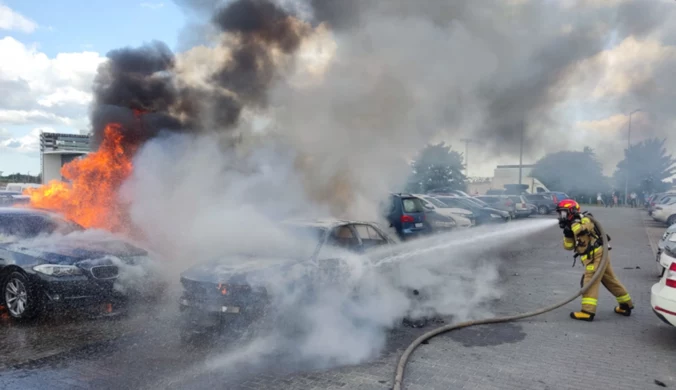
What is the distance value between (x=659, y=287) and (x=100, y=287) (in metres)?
6.62

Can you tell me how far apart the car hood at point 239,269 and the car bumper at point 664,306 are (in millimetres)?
4005

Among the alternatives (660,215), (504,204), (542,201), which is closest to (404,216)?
(504,204)

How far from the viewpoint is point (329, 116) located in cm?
1063

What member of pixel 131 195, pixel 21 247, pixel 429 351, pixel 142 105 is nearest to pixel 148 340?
pixel 21 247

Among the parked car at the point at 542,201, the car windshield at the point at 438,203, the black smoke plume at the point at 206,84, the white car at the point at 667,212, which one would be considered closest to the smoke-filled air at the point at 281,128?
the black smoke plume at the point at 206,84

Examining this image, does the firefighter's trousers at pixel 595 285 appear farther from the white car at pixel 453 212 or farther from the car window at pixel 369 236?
the white car at pixel 453 212

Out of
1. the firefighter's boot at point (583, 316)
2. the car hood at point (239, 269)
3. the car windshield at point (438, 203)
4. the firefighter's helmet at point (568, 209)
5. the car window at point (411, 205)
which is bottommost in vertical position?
the firefighter's boot at point (583, 316)

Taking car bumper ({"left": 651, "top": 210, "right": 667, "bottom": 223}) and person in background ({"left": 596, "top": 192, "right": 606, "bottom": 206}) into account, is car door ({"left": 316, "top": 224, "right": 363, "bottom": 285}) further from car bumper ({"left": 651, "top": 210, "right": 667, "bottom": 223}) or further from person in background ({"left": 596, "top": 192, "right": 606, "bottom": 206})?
person in background ({"left": 596, "top": 192, "right": 606, "bottom": 206})

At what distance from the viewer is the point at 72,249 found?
623 centimetres

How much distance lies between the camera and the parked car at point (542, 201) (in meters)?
29.9

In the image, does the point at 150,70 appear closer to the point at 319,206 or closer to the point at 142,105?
the point at 142,105

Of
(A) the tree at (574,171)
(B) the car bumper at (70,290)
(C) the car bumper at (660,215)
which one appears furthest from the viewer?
(C) the car bumper at (660,215)

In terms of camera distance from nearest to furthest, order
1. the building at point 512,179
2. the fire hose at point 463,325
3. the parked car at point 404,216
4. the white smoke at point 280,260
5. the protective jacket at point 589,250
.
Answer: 1. the fire hose at point 463,325
2. the white smoke at point 280,260
3. the protective jacket at point 589,250
4. the parked car at point 404,216
5. the building at point 512,179

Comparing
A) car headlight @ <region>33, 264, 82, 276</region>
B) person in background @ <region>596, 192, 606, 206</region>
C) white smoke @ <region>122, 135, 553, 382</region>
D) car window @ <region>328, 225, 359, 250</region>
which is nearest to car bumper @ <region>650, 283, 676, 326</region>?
white smoke @ <region>122, 135, 553, 382</region>
